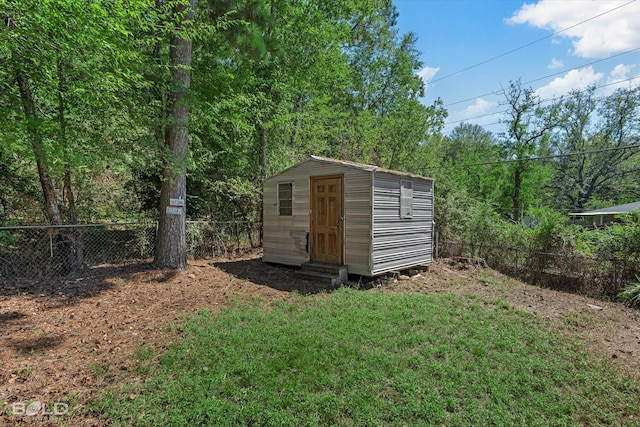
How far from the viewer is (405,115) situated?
1341cm

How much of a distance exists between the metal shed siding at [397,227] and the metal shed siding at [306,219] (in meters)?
0.20

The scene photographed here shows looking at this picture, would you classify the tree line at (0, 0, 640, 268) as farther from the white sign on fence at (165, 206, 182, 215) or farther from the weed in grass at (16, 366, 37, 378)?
the weed in grass at (16, 366, 37, 378)

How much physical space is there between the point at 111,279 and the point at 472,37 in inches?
469

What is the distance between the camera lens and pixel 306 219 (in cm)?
707

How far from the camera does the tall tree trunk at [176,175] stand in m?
6.01

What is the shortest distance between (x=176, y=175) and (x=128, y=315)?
9.39 feet

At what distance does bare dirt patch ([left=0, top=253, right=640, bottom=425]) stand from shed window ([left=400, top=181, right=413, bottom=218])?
151 centimetres

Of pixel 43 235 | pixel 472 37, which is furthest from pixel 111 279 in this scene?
pixel 472 37

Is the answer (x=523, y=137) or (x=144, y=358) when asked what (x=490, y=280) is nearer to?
(x=144, y=358)

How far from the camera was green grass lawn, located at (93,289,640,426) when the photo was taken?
7.94 feet

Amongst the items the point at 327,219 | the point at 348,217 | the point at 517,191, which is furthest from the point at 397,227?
the point at 517,191

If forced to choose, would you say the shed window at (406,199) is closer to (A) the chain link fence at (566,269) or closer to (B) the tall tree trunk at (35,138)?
(A) the chain link fence at (566,269)

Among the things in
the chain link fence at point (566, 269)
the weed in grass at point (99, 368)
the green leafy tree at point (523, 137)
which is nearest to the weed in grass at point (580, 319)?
the chain link fence at point (566, 269)

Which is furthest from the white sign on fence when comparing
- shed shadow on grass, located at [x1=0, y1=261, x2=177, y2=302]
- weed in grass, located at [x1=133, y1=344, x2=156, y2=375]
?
weed in grass, located at [x1=133, y1=344, x2=156, y2=375]
